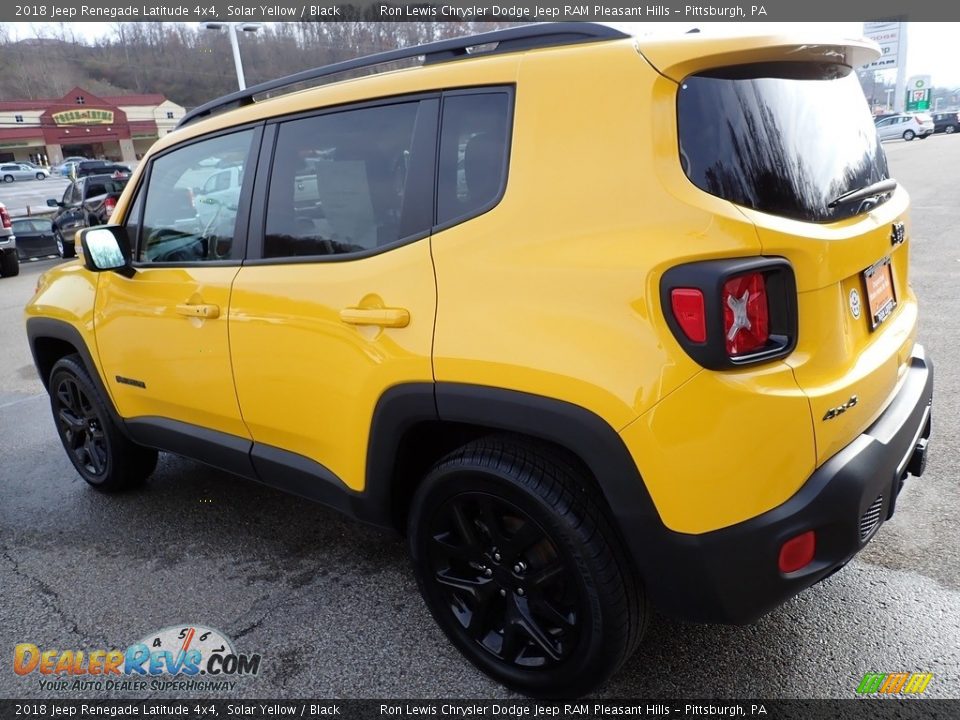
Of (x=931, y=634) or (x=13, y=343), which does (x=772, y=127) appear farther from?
(x=13, y=343)

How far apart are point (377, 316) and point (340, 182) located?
57 cm

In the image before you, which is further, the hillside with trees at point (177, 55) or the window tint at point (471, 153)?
the hillside with trees at point (177, 55)

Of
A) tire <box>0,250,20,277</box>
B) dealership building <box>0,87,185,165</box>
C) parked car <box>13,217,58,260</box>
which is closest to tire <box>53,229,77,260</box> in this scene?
parked car <box>13,217,58,260</box>

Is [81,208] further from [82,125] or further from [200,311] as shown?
[82,125]

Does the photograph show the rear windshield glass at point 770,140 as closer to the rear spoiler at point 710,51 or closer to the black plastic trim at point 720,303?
the rear spoiler at point 710,51

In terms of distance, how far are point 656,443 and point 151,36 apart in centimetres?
6450

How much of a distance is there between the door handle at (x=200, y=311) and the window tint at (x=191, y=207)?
205 mm

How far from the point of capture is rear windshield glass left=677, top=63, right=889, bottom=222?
5.79 ft

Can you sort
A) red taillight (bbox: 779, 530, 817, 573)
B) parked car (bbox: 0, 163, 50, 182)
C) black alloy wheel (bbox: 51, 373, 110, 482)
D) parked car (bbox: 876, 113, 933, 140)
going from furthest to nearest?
parked car (bbox: 0, 163, 50, 182) → parked car (bbox: 876, 113, 933, 140) → black alloy wheel (bbox: 51, 373, 110, 482) → red taillight (bbox: 779, 530, 817, 573)

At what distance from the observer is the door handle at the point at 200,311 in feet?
9.09

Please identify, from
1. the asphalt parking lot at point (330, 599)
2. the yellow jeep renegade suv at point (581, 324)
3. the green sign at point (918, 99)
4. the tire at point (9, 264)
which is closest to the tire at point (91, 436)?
the asphalt parking lot at point (330, 599)

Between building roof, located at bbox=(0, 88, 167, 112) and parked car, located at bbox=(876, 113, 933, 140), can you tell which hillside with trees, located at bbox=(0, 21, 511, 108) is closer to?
building roof, located at bbox=(0, 88, 167, 112)

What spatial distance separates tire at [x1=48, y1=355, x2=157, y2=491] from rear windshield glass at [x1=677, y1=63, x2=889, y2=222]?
3154 millimetres

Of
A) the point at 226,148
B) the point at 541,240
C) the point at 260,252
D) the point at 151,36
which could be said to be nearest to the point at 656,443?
the point at 541,240
